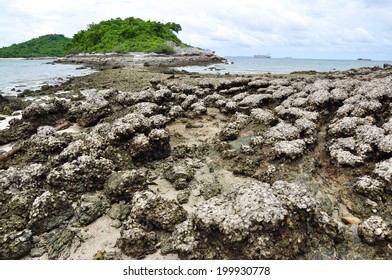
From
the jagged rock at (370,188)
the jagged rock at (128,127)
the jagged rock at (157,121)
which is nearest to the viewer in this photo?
the jagged rock at (370,188)

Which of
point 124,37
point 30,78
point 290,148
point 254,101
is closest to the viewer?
point 290,148

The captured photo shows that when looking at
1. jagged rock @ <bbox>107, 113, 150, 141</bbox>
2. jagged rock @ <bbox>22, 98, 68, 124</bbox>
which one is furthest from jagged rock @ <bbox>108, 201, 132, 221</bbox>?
jagged rock @ <bbox>22, 98, 68, 124</bbox>

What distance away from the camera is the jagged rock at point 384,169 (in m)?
5.72

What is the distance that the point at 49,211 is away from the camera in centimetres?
529

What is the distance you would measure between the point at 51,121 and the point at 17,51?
12886cm

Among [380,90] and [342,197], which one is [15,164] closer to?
[342,197]

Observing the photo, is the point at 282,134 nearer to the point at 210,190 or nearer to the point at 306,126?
the point at 306,126

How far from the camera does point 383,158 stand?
6527mm

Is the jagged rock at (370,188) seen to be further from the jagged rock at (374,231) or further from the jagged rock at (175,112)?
the jagged rock at (175,112)

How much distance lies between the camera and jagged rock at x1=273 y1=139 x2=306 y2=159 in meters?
6.90

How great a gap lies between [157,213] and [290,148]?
377 centimetres

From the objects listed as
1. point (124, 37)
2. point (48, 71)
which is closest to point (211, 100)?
point (48, 71)

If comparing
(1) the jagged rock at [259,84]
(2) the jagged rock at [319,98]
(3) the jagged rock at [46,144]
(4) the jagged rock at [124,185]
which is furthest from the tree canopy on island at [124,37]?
(4) the jagged rock at [124,185]

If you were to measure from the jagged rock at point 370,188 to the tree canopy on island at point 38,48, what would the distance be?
399 feet
